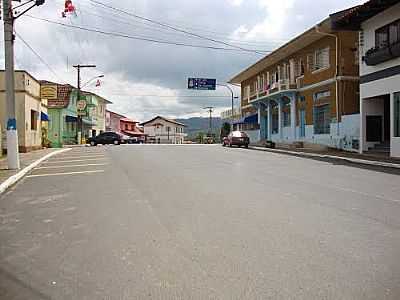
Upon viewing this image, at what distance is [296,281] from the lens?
5.14 m

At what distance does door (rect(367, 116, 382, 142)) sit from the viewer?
1067 inches

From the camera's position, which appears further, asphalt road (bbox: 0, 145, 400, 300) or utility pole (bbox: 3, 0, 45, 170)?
utility pole (bbox: 3, 0, 45, 170)

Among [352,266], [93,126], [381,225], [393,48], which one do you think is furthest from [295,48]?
[93,126]

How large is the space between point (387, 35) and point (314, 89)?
1046 cm

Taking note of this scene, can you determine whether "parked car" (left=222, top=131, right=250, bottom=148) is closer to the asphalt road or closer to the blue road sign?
the blue road sign

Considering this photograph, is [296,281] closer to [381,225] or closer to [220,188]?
[381,225]

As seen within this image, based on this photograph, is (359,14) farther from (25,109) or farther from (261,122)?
(261,122)

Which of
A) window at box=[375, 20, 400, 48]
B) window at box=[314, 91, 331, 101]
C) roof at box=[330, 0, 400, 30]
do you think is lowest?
window at box=[314, 91, 331, 101]

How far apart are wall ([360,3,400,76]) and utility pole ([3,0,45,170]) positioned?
15718 mm

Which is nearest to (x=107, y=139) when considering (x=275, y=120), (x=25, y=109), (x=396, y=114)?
(x=275, y=120)

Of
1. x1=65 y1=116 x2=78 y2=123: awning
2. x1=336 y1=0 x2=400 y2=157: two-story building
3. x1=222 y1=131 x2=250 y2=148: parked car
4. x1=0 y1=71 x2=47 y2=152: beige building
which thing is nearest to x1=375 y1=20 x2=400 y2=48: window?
x1=336 y1=0 x2=400 y2=157: two-story building

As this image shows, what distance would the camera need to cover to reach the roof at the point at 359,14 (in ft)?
76.0

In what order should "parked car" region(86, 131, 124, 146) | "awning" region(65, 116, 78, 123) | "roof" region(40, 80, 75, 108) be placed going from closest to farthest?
"roof" region(40, 80, 75, 108), "awning" region(65, 116, 78, 123), "parked car" region(86, 131, 124, 146)

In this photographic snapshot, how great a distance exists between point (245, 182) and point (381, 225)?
6201mm
